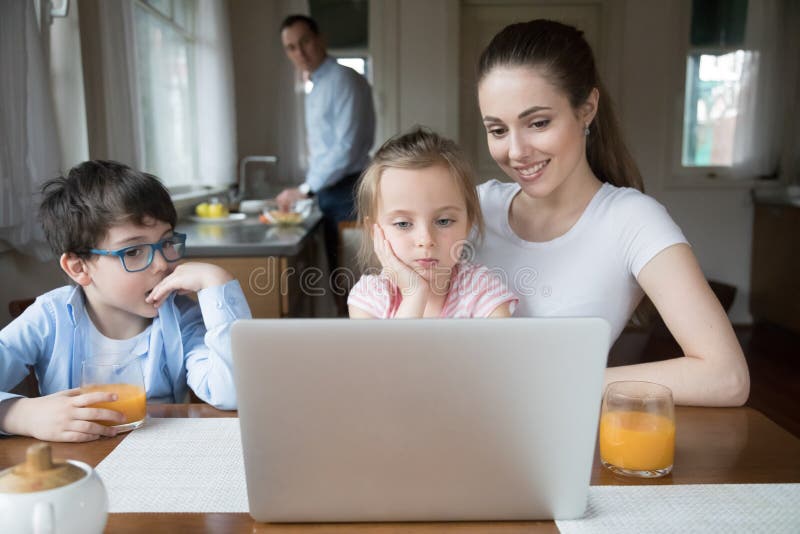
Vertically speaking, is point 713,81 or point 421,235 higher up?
point 713,81

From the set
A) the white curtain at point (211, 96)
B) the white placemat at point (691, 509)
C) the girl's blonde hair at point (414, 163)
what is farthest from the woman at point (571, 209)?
the white curtain at point (211, 96)

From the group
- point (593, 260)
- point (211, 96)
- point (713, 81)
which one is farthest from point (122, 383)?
point (713, 81)

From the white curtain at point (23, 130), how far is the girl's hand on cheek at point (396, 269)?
4.45 ft

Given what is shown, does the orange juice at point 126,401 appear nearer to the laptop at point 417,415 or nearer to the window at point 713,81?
the laptop at point 417,415

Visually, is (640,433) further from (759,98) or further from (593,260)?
(759,98)

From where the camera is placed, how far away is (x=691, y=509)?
0.73 metres

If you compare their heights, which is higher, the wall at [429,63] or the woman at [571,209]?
the wall at [429,63]

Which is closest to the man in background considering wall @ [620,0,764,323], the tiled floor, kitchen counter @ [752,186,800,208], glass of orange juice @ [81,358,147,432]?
the tiled floor

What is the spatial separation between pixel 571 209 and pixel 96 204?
0.92 m

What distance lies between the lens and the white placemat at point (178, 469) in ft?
2.42

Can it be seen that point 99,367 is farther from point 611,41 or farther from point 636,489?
point 611,41

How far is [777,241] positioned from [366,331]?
478 cm

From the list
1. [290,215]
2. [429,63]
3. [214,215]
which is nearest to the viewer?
[290,215]

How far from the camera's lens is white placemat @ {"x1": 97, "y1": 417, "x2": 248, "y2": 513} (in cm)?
74
